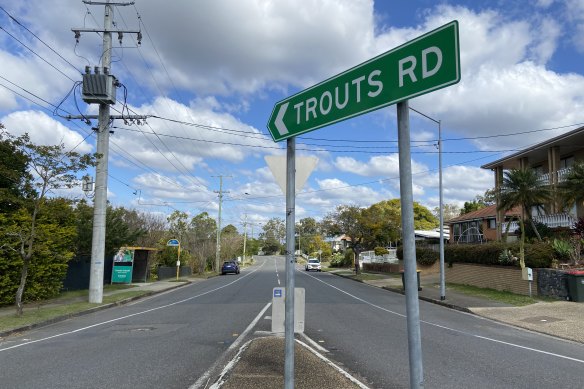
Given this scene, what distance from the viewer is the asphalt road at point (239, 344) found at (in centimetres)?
677

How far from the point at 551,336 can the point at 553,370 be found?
5.16 meters

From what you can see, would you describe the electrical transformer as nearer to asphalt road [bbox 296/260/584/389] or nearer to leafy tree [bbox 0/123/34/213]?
leafy tree [bbox 0/123/34/213]

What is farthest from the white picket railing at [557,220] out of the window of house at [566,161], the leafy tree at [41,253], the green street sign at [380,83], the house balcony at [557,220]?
the green street sign at [380,83]

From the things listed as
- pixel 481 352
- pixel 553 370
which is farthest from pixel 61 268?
pixel 553 370

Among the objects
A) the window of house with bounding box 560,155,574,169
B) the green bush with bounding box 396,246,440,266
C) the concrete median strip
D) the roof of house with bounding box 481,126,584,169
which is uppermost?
the roof of house with bounding box 481,126,584,169

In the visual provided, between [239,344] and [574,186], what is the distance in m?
17.5

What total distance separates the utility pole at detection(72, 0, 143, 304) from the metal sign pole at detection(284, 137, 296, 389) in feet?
52.6

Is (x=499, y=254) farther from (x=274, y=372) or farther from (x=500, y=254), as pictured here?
(x=274, y=372)

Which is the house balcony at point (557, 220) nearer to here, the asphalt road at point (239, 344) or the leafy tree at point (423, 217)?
the asphalt road at point (239, 344)

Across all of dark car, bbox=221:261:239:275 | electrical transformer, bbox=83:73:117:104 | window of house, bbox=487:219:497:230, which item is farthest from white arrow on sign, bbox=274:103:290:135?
dark car, bbox=221:261:239:275

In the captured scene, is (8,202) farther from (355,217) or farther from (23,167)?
(355,217)

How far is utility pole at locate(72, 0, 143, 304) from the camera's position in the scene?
18.7 m

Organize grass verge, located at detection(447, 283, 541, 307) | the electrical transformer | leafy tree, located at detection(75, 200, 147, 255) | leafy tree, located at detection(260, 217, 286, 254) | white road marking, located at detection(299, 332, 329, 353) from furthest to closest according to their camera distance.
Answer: leafy tree, located at detection(260, 217, 286, 254) < leafy tree, located at detection(75, 200, 147, 255) < the electrical transformer < grass verge, located at detection(447, 283, 541, 307) < white road marking, located at detection(299, 332, 329, 353)

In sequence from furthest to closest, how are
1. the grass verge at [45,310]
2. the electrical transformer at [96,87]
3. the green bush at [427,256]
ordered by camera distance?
1. the green bush at [427,256]
2. the electrical transformer at [96,87]
3. the grass verge at [45,310]
